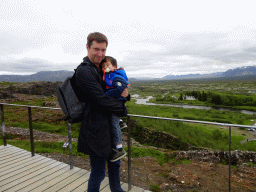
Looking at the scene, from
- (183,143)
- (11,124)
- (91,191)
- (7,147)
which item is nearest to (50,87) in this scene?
(11,124)

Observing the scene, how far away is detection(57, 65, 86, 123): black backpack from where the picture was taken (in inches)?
76.8

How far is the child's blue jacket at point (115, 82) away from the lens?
1.91 m

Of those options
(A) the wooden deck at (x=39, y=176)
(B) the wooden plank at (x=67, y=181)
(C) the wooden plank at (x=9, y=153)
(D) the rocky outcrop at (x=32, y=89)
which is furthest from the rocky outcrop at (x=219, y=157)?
(D) the rocky outcrop at (x=32, y=89)

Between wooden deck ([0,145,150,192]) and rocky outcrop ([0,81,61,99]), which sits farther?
rocky outcrop ([0,81,61,99])

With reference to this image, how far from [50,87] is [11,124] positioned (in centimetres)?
3674

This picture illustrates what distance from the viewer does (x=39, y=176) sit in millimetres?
3303

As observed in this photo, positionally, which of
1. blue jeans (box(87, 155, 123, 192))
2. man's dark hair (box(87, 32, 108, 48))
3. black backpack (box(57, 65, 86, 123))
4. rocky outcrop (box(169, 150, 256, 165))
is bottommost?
rocky outcrop (box(169, 150, 256, 165))

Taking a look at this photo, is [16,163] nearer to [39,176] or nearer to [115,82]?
[39,176]

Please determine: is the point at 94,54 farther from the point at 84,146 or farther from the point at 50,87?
the point at 50,87

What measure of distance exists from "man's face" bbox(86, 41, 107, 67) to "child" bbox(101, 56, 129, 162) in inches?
3.9

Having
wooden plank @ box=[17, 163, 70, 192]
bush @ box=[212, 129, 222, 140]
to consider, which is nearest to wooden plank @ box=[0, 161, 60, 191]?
wooden plank @ box=[17, 163, 70, 192]

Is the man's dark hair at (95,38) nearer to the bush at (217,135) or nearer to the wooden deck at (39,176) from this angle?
the wooden deck at (39,176)

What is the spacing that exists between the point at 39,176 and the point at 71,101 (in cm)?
235

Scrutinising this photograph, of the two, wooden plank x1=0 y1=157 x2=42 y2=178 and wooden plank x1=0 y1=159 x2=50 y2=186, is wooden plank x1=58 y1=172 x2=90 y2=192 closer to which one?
wooden plank x1=0 y1=159 x2=50 y2=186
